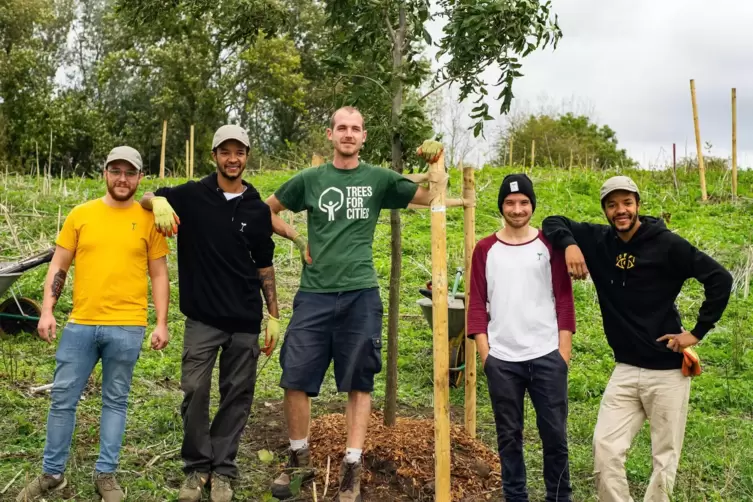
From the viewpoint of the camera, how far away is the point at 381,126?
4.77 m

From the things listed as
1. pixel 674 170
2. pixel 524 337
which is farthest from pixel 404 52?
pixel 674 170

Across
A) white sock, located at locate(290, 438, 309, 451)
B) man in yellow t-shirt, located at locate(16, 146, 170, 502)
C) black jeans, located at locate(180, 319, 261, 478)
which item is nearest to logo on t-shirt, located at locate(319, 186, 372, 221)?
black jeans, located at locate(180, 319, 261, 478)

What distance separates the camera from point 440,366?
3869 millimetres

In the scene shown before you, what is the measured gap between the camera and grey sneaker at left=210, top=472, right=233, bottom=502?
4.11 metres

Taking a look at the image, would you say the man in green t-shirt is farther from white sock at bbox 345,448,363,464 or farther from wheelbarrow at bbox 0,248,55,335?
wheelbarrow at bbox 0,248,55,335

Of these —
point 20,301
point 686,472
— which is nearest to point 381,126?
point 686,472

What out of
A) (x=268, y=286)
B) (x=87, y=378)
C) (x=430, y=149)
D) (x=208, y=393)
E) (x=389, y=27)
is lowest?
(x=208, y=393)

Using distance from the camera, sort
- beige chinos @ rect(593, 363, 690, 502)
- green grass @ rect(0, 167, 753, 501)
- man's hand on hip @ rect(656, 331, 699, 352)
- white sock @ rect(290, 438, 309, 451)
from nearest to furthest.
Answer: man's hand on hip @ rect(656, 331, 699, 352), beige chinos @ rect(593, 363, 690, 502), white sock @ rect(290, 438, 309, 451), green grass @ rect(0, 167, 753, 501)

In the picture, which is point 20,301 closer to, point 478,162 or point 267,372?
point 267,372

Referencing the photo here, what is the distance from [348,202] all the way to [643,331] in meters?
1.67

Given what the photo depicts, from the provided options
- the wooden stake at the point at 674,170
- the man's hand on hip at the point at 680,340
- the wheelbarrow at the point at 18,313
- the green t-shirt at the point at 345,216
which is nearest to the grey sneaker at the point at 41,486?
the green t-shirt at the point at 345,216

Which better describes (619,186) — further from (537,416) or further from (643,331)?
(537,416)

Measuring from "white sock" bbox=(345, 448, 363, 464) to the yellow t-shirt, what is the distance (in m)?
1.31

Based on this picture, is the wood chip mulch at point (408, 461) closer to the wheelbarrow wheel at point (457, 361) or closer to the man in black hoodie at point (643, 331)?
the man in black hoodie at point (643, 331)
